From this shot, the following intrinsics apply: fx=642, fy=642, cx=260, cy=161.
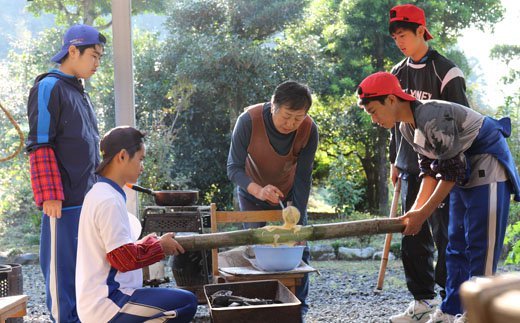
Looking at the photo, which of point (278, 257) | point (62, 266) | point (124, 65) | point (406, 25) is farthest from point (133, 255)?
point (124, 65)

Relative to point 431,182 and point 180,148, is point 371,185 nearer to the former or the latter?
point 180,148

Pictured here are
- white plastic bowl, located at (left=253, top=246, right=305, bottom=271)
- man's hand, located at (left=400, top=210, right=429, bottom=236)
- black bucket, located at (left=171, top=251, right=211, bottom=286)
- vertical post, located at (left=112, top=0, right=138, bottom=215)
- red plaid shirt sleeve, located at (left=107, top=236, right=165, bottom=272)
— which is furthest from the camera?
vertical post, located at (left=112, top=0, right=138, bottom=215)

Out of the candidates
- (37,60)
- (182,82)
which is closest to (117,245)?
(37,60)

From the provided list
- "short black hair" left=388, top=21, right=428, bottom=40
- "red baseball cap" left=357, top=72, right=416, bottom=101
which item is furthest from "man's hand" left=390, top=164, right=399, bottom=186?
"red baseball cap" left=357, top=72, right=416, bottom=101

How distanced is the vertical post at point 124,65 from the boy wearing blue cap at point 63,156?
895 mm

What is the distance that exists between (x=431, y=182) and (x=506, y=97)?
4.82m

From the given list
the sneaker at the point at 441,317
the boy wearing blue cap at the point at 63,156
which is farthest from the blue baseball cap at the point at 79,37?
the sneaker at the point at 441,317

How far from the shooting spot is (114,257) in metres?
2.58

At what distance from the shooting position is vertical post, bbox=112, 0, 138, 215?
4594 mm

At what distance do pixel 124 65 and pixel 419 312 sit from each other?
8.59ft

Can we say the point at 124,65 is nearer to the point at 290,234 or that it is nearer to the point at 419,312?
the point at 290,234

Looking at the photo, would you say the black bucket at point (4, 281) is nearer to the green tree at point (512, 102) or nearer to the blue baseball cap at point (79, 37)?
the blue baseball cap at point (79, 37)

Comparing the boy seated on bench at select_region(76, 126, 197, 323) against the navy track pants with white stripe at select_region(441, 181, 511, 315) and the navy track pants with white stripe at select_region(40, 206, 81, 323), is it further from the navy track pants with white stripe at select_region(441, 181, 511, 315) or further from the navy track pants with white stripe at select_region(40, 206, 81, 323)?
the navy track pants with white stripe at select_region(441, 181, 511, 315)

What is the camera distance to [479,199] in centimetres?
306
